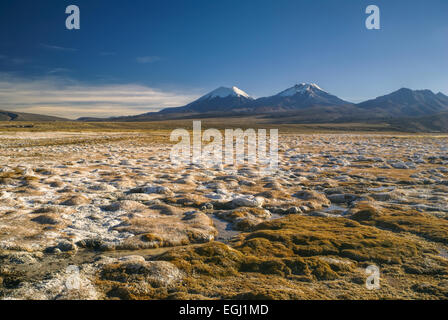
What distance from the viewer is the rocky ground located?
242 inches

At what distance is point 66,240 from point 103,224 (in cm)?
171

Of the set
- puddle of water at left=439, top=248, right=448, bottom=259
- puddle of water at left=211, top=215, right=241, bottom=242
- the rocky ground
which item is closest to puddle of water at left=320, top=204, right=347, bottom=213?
the rocky ground

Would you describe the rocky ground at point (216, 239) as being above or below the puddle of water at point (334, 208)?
above

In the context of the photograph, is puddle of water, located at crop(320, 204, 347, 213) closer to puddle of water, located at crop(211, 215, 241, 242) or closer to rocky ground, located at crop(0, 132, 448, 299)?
rocky ground, located at crop(0, 132, 448, 299)

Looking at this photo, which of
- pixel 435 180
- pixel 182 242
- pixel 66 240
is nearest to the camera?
pixel 66 240

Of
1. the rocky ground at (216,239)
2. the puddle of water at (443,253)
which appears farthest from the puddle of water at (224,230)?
the puddle of water at (443,253)

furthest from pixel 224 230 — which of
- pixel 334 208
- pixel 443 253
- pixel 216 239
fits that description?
pixel 443 253

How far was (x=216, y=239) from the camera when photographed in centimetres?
955

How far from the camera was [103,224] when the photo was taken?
1023cm

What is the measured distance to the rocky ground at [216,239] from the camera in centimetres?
615

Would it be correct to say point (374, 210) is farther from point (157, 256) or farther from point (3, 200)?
point (3, 200)

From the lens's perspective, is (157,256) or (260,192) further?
(260,192)

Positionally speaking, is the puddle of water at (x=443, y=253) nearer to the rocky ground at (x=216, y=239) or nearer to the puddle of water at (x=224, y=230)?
the rocky ground at (x=216, y=239)
